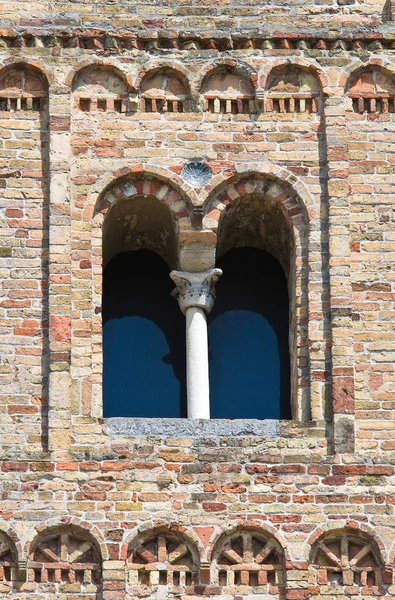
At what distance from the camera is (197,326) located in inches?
790

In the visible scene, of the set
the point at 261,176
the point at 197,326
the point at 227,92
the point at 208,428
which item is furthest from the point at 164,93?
the point at 208,428

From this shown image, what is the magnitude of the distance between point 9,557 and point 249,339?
3.27m

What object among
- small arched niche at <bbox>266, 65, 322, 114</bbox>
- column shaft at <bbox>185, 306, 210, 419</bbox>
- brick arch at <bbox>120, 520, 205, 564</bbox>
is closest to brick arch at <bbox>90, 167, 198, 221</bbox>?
column shaft at <bbox>185, 306, 210, 419</bbox>

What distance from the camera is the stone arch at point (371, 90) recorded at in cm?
2067

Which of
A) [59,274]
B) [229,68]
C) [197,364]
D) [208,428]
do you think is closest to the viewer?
[208,428]

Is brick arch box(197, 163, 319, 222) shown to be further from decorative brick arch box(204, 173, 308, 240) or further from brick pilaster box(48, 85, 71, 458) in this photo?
brick pilaster box(48, 85, 71, 458)

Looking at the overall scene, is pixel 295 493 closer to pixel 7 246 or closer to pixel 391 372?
pixel 391 372

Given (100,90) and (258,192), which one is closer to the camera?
(258,192)

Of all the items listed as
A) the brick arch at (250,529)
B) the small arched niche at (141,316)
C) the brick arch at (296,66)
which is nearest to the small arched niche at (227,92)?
the brick arch at (296,66)

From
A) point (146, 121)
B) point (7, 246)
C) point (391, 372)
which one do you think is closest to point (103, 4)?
point (146, 121)

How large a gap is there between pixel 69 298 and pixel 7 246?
73 cm

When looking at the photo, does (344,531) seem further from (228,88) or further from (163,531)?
(228,88)

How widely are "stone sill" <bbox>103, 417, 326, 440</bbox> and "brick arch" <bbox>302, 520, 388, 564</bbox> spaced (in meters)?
0.83

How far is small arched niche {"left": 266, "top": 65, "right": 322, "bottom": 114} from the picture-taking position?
67.7 ft
